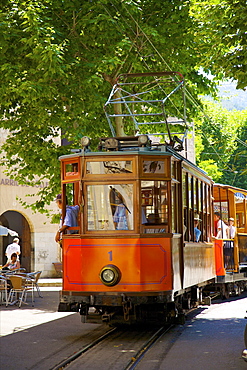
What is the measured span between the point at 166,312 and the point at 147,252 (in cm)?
122

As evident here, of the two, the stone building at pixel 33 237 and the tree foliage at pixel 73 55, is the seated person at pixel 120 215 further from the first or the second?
the stone building at pixel 33 237

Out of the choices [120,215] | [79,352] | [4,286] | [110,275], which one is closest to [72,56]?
[4,286]

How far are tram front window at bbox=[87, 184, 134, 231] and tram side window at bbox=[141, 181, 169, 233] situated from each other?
0.24m

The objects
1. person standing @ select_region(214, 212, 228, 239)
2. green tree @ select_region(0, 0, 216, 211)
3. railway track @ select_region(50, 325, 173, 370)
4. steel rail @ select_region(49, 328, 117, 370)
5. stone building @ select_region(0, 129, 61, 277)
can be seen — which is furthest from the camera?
stone building @ select_region(0, 129, 61, 277)

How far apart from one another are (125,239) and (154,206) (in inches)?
31.2

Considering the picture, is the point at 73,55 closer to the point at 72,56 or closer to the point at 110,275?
the point at 72,56

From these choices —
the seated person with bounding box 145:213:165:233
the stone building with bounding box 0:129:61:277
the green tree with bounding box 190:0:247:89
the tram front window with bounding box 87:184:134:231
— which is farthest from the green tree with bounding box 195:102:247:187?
the tram front window with bounding box 87:184:134:231

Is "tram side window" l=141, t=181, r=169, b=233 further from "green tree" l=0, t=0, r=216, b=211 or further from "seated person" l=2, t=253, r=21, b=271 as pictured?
"seated person" l=2, t=253, r=21, b=271

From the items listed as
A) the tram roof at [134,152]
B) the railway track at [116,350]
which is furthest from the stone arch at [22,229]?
the tram roof at [134,152]

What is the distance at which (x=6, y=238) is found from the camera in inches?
1196

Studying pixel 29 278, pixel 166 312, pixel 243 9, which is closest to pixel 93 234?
pixel 166 312

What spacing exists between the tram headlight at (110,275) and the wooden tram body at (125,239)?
0.02 m

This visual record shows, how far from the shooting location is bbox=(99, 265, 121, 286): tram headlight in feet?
35.7

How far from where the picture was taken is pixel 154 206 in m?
11.4
